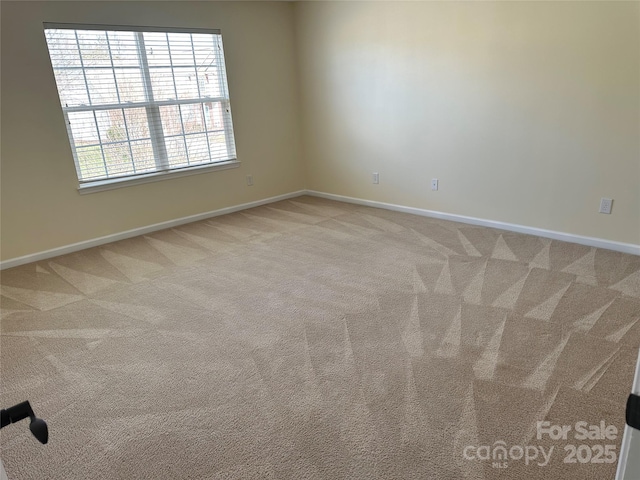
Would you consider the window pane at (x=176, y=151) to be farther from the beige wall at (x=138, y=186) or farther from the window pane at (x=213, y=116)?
the window pane at (x=213, y=116)

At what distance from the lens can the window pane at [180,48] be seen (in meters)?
4.25

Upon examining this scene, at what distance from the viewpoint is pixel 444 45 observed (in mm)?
3908

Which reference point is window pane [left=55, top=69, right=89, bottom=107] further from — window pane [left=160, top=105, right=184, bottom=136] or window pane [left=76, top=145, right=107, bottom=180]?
window pane [left=160, top=105, right=184, bottom=136]

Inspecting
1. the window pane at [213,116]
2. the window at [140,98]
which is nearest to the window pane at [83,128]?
the window at [140,98]

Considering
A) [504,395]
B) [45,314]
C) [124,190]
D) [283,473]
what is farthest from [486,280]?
[124,190]

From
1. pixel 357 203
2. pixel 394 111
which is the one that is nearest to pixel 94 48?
pixel 394 111

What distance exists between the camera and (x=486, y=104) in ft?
12.5

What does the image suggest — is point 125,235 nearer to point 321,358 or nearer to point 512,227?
point 321,358

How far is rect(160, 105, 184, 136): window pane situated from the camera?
14.2 ft

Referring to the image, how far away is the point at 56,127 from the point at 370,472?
12.4 feet

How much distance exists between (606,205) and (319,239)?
2.40 m

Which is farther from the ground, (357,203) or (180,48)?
(180,48)

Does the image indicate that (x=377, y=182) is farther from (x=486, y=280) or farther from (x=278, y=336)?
(x=278, y=336)

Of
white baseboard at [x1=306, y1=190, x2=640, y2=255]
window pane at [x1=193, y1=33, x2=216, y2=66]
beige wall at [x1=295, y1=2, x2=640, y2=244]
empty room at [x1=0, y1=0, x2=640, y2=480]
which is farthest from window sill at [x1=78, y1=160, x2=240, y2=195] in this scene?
white baseboard at [x1=306, y1=190, x2=640, y2=255]
